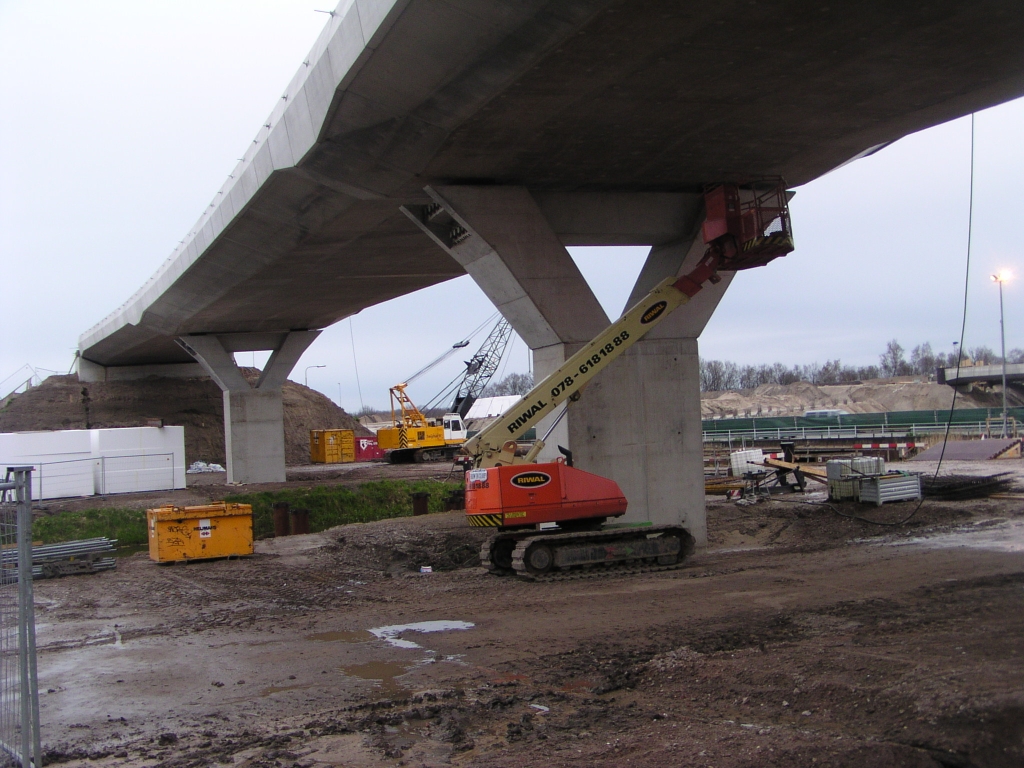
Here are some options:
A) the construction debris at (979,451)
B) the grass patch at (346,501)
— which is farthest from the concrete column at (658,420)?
the construction debris at (979,451)

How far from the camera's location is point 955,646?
26.4 ft

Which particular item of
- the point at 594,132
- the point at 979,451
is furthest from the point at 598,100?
the point at 979,451

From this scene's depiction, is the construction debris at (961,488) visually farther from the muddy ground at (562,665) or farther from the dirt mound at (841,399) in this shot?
the dirt mound at (841,399)

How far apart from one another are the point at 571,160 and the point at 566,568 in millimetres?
6906

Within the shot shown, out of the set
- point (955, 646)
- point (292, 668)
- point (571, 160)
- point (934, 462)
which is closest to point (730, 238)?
point (571, 160)

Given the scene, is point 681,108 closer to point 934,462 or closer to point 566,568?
point 566,568

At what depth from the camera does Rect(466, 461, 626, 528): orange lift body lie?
14.0 meters

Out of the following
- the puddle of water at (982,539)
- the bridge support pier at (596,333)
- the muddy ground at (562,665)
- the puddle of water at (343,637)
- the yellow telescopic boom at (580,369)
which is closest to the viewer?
the muddy ground at (562,665)

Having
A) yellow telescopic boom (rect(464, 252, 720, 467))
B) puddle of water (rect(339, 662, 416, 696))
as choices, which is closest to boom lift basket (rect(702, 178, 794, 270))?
yellow telescopic boom (rect(464, 252, 720, 467))

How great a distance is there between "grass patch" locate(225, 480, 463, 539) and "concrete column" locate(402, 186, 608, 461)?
44.6 ft

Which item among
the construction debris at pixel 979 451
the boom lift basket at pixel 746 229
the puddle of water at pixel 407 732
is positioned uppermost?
the boom lift basket at pixel 746 229

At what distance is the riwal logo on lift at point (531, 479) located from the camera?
14.1 m

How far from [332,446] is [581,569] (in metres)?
44.3

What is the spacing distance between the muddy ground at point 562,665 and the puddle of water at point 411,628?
2.2 inches
